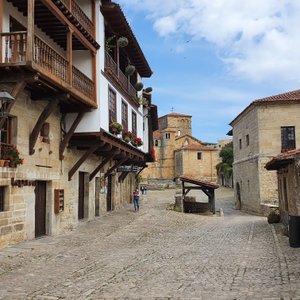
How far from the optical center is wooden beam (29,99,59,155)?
471 inches

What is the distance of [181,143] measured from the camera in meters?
74.6

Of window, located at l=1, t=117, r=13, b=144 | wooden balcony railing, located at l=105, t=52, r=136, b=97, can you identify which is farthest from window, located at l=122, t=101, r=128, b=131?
window, located at l=1, t=117, r=13, b=144

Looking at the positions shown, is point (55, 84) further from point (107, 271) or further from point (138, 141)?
point (138, 141)

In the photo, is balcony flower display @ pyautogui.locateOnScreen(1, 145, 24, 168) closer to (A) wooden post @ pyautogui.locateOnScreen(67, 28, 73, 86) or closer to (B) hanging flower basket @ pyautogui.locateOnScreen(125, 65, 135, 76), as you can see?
(A) wooden post @ pyautogui.locateOnScreen(67, 28, 73, 86)

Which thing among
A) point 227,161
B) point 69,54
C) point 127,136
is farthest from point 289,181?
point 227,161

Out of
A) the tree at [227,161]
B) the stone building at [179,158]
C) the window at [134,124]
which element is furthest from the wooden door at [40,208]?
the stone building at [179,158]

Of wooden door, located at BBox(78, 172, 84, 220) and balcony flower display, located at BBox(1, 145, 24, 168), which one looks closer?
balcony flower display, located at BBox(1, 145, 24, 168)

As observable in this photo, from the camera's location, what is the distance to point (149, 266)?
9.16 meters

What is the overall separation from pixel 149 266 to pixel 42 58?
6.06 metres

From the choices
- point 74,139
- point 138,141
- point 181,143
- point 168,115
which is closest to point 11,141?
point 74,139

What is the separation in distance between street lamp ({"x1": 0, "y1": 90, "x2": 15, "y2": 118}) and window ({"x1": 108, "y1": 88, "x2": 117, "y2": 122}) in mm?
6157

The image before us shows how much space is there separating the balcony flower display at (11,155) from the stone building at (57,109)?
0.09 ft

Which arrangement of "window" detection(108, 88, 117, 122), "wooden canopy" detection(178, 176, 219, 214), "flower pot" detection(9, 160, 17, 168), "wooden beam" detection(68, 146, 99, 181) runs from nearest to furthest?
"flower pot" detection(9, 160, 17, 168) < "wooden beam" detection(68, 146, 99, 181) < "window" detection(108, 88, 117, 122) < "wooden canopy" detection(178, 176, 219, 214)

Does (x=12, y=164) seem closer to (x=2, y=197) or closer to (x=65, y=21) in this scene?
(x=2, y=197)
